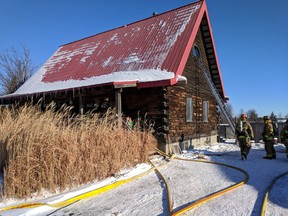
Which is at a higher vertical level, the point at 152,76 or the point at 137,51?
the point at 137,51

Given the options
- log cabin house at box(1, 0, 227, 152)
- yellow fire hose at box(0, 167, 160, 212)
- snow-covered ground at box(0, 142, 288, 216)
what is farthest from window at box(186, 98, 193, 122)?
yellow fire hose at box(0, 167, 160, 212)

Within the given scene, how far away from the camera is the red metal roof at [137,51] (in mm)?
10280

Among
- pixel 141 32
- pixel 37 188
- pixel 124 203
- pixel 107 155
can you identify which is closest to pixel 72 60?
pixel 141 32

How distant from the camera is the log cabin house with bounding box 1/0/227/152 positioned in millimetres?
9484

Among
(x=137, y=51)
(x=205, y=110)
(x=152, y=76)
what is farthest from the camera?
(x=205, y=110)

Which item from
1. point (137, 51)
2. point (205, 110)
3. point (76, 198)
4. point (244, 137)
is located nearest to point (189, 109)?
point (205, 110)

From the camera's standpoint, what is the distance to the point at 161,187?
520 cm

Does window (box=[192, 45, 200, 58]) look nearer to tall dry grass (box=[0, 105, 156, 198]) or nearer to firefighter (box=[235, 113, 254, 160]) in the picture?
firefighter (box=[235, 113, 254, 160])

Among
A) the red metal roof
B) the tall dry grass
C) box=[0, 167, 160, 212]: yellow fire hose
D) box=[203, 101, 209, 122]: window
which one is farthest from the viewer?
box=[203, 101, 209, 122]: window

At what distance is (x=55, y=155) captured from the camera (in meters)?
4.97

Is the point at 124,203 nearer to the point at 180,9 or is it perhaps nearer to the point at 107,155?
the point at 107,155

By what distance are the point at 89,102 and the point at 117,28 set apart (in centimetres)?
681

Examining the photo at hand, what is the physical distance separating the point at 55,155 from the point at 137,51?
807 centimetres

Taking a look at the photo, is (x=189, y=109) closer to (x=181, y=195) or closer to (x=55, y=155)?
(x=181, y=195)
